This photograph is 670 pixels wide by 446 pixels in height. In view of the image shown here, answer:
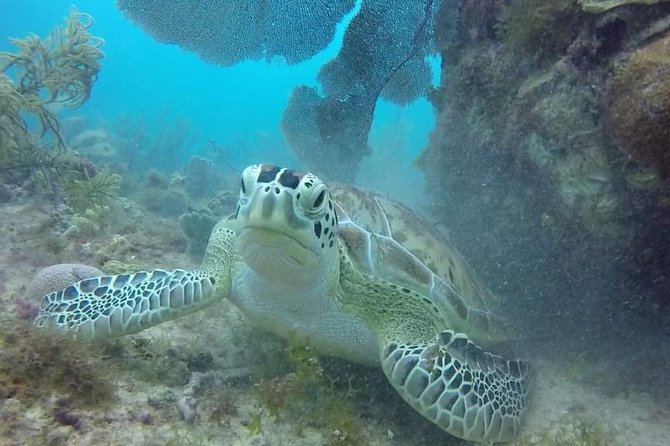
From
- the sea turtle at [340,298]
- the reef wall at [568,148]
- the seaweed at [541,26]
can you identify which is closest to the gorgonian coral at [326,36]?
the reef wall at [568,148]

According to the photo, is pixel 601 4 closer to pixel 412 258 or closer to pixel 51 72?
pixel 412 258

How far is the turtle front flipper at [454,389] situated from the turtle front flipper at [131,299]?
1.51 m

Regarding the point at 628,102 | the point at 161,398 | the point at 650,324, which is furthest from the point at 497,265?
the point at 161,398

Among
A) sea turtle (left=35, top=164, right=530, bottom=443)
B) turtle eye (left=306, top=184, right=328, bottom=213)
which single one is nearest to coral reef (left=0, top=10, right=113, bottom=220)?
sea turtle (left=35, top=164, right=530, bottom=443)

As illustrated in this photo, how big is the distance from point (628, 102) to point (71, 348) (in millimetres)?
3728

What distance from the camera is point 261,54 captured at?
24.9ft

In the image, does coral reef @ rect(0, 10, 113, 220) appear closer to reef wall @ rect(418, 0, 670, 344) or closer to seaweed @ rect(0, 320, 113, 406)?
seaweed @ rect(0, 320, 113, 406)

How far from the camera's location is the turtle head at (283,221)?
2594 mm

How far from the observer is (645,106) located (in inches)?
108

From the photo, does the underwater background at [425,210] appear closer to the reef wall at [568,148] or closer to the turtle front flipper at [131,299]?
the reef wall at [568,148]

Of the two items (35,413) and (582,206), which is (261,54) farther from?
(35,413)

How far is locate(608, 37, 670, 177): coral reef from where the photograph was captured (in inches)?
105

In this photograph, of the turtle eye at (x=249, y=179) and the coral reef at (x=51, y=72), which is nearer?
the turtle eye at (x=249, y=179)

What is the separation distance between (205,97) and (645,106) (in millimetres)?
97109
